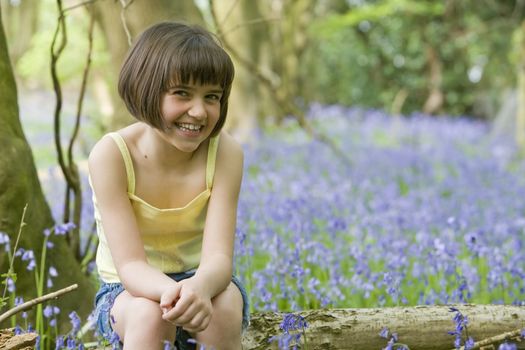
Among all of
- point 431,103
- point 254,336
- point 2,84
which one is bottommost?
point 254,336

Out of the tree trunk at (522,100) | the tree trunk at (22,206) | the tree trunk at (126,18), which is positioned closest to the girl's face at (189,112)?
the tree trunk at (22,206)

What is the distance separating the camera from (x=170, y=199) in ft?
8.48

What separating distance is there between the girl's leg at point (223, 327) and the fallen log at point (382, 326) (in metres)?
0.29

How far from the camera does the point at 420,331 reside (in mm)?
2648

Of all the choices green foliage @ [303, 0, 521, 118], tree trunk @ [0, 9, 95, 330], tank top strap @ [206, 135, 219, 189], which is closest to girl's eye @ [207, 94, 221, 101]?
tank top strap @ [206, 135, 219, 189]

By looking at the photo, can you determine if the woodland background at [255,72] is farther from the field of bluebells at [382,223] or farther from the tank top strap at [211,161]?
the tank top strap at [211,161]

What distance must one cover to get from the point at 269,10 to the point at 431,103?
5.36 m

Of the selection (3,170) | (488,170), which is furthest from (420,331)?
(488,170)

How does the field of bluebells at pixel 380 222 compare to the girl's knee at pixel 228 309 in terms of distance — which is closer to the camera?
the girl's knee at pixel 228 309

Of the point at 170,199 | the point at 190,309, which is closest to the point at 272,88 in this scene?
the point at 170,199

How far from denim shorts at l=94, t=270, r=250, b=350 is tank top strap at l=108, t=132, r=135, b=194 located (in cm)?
34

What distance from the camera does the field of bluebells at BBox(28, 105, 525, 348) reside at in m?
3.38

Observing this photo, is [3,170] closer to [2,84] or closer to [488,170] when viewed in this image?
[2,84]

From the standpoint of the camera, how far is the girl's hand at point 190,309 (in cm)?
215
